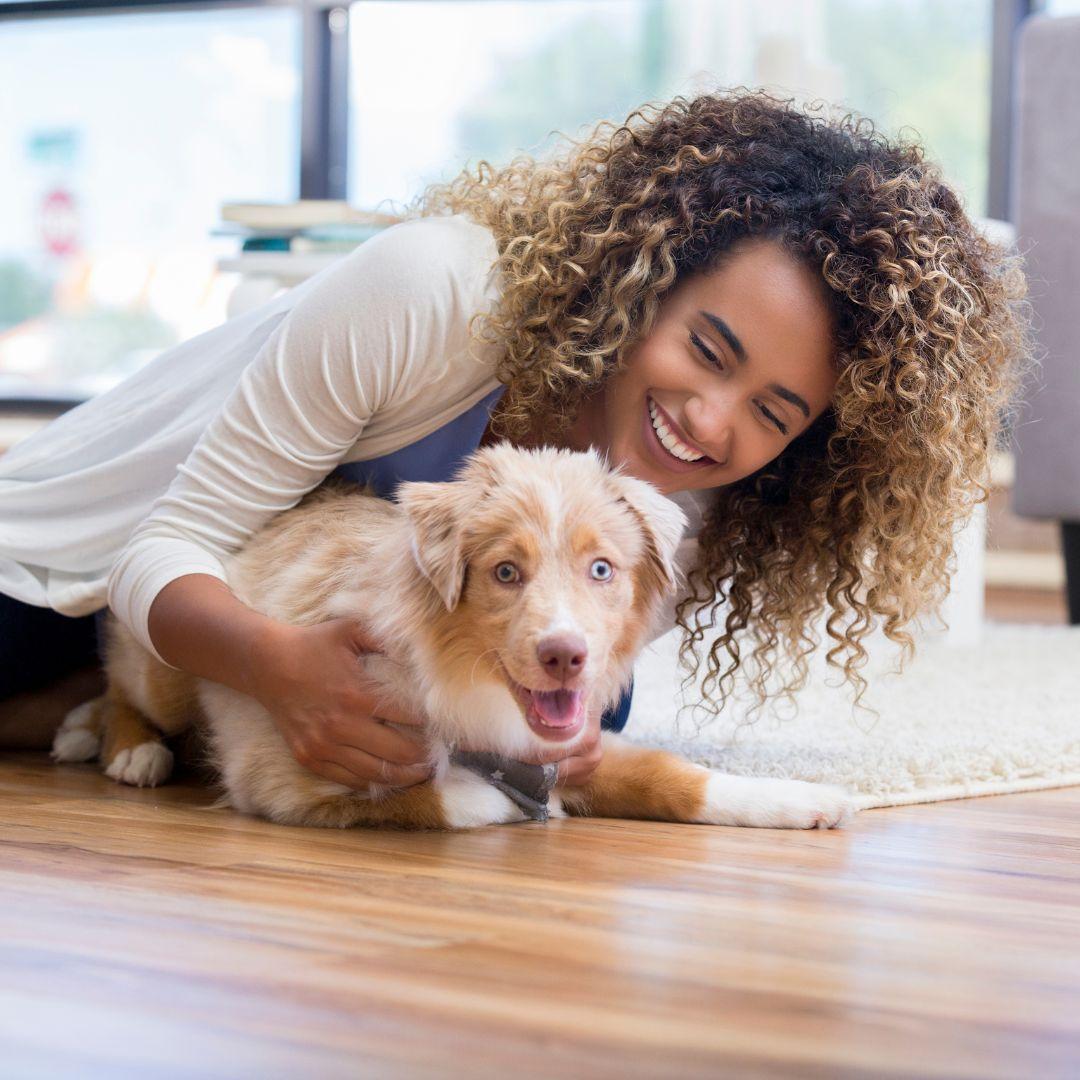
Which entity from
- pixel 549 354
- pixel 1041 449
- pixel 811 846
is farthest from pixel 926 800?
pixel 1041 449

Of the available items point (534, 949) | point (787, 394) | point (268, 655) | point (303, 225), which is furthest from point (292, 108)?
point (534, 949)

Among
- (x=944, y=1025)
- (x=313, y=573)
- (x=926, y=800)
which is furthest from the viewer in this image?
(x=926, y=800)

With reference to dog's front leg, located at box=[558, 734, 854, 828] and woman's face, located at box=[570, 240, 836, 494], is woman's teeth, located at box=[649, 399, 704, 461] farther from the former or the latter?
dog's front leg, located at box=[558, 734, 854, 828]

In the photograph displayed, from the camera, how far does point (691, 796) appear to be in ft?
6.06

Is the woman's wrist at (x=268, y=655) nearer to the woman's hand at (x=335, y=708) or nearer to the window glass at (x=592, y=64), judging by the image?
the woman's hand at (x=335, y=708)

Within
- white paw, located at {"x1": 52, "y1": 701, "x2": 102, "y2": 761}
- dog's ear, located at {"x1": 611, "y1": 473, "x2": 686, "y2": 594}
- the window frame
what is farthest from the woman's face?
the window frame

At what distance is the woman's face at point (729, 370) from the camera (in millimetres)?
1914

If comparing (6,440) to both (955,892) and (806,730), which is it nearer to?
(806,730)

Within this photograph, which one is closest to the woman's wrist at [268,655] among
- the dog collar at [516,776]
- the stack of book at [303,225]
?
the dog collar at [516,776]

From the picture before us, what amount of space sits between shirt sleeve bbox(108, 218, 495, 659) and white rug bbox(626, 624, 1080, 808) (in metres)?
0.81

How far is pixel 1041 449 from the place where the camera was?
4.53 metres

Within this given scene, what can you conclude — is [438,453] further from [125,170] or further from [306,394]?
[125,170]

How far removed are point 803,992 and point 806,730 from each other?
152cm

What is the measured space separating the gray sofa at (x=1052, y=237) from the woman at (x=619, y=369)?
248cm
